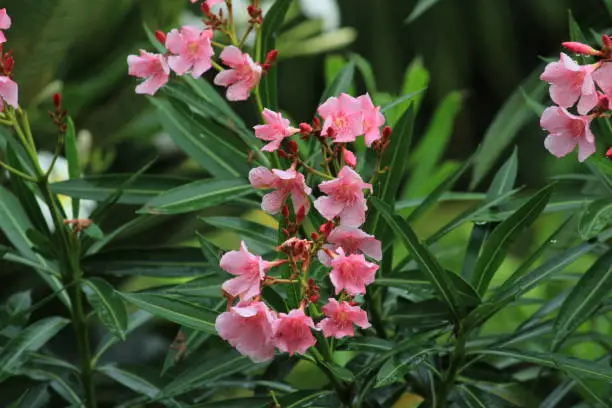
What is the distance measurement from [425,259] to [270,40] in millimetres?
236

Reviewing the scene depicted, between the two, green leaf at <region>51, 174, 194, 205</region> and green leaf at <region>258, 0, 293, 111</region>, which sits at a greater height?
green leaf at <region>258, 0, 293, 111</region>

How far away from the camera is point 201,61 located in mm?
764

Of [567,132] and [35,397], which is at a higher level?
[567,132]

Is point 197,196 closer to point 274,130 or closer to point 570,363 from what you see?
point 274,130

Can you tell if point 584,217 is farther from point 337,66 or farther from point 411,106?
point 337,66

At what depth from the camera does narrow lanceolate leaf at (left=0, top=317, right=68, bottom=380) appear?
86cm

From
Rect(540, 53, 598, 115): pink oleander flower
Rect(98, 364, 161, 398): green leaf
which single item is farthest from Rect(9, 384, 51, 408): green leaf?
Rect(540, 53, 598, 115): pink oleander flower

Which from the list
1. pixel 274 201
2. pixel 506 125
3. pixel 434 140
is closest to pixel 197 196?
pixel 274 201

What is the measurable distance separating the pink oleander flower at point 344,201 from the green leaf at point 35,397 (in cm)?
40

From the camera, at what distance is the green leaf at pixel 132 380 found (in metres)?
0.93

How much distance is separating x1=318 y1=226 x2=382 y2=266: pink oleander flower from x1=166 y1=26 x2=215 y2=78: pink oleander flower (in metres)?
0.16

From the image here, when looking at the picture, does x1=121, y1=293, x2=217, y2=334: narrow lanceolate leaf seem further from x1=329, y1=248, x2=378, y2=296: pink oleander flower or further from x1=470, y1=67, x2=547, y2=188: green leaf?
x1=470, y1=67, x2=547, y2=188: green leaf

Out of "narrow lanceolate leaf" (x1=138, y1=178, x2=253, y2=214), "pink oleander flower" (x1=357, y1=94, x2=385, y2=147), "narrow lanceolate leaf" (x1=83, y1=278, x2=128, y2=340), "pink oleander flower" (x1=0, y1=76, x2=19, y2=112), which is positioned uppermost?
"pink oleander flower" (x1=0, y1=76, x2=19, y2=112)

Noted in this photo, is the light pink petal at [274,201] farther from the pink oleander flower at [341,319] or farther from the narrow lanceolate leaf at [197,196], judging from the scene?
the narrow lanceolate leaf at [197,196]
